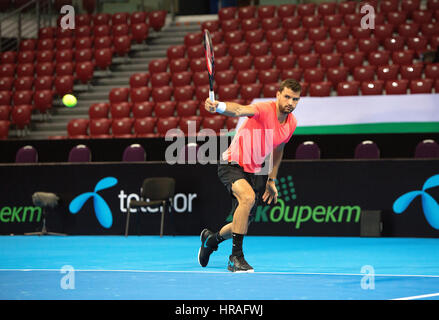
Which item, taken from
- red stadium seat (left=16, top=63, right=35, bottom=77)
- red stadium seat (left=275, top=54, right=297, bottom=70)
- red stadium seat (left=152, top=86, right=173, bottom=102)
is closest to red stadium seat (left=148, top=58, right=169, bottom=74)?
red stadium seat (left=152, top=86, right=173, bottom=102)

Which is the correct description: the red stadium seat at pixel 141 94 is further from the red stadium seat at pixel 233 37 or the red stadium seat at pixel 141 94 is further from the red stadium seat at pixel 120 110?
the red stadium seat at pixel 233 37

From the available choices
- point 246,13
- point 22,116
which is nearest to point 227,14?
point 246,13

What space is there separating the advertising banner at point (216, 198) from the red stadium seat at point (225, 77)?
4.92 meters

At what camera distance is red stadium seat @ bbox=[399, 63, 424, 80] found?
16.2 metres

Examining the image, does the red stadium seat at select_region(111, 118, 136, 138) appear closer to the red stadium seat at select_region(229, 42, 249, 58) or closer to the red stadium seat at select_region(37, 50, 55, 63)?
the red stadium seat at select_region(229, 42, 249, 58)

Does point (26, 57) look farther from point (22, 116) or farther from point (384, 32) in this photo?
point (384, 32)

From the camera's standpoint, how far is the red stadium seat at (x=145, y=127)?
16.2 m

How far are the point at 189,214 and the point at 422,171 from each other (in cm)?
414

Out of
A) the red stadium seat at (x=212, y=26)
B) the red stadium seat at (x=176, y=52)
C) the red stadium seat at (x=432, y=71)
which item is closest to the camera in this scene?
the red stadium seat at (x=432, y=71)

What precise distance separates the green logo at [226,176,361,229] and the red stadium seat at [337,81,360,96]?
3.92 metres

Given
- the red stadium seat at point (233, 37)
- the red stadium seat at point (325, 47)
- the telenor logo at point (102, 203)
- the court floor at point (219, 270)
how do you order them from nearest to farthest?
the court floor at point (219, 270) < the telenor logo at point (102, 203) < the red stadium seat at point (325, 47) < the red stadium seat at point (233, 37)

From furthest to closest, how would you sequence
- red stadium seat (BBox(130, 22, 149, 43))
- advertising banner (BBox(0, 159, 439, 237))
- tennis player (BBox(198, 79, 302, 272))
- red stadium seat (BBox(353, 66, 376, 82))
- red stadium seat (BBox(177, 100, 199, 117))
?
red stadium seat (BBox(130, 22, 149, 43)) → red stadium seat (BBox(177, 100, 199, 117)) → red stadium seat (BBox(353, 66, 376, 82)) → advertising banner (BBox(0, 159, 439, 237)) → tennis player (BBox(198, 79, 302, 272))

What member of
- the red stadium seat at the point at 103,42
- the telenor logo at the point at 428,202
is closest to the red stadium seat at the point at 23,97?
the red stadium seat at the point at 103,42

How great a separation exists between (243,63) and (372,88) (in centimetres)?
366
